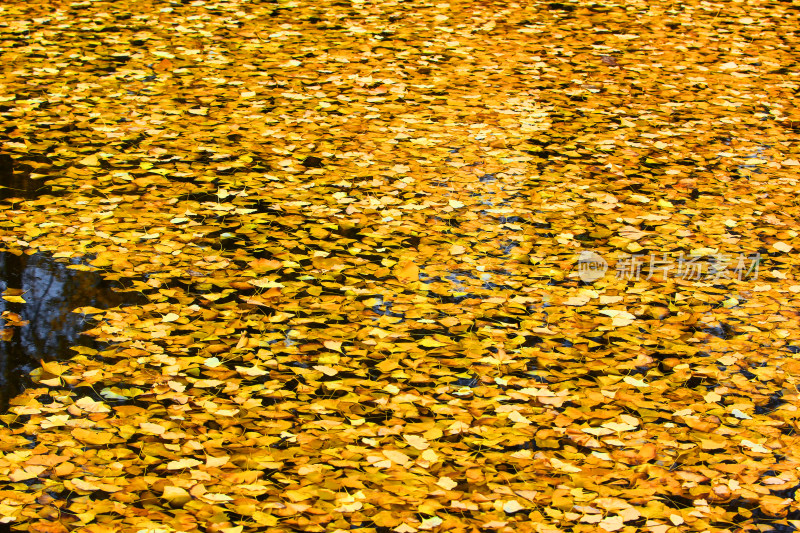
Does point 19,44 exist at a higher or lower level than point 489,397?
higher

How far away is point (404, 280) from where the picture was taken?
11.8ft

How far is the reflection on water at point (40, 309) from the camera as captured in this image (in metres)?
3.09

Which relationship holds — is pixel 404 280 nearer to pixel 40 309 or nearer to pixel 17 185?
pixel 40 309

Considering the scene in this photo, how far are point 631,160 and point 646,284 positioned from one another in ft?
4.20

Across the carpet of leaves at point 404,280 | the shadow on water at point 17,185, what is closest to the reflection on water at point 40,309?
the carpet of leaves at point 404,280

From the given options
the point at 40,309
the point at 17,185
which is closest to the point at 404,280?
the point at 40,309

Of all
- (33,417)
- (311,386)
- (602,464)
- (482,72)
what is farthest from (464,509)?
(482,72)

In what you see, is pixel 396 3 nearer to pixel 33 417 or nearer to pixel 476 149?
pixel 476 149

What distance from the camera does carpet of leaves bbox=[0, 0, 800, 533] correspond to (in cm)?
256

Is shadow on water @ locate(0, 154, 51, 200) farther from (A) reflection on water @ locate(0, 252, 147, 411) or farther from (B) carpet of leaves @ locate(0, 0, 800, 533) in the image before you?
(A) reflection on water @ locate(0, 252, 147, 411)

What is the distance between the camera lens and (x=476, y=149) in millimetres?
4797

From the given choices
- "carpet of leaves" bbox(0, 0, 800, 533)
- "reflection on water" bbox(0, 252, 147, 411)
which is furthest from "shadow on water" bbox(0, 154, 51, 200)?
"reflection on water" bbox(0, 252, 147, 411)

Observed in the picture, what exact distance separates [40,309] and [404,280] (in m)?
1.55

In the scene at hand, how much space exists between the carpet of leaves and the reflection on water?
88 millimetres
